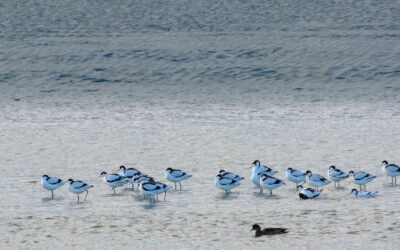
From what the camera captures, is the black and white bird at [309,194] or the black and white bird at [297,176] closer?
the black and white bird at [309,194]

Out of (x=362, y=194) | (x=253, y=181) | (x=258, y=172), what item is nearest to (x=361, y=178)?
(x=362, y=194)

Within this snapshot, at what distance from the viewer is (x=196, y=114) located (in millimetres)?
24875

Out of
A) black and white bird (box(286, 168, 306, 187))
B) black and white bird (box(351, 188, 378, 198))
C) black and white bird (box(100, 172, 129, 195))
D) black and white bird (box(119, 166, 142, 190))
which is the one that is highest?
black and white bird (box(119, 166, 142, 190))

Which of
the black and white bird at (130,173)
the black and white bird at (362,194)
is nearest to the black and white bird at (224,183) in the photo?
the black and white bird at (130,173)

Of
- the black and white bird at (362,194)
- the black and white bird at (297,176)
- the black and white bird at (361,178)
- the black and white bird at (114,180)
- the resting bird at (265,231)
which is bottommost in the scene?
the resting bird at (265,231)

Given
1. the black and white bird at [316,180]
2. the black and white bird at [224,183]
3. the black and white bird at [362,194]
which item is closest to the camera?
the black and white bird at [362,194]

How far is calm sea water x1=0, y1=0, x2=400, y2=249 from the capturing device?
45.5 ft

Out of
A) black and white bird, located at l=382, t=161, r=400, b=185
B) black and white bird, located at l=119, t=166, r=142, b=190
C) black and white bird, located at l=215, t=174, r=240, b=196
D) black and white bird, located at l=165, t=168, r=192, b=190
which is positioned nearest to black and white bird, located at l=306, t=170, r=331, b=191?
black and white bird, located at l=382, t=161, r=400, b=185

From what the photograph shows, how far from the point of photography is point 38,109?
84.0 feet

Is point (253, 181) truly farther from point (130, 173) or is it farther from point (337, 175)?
point (130, 173)

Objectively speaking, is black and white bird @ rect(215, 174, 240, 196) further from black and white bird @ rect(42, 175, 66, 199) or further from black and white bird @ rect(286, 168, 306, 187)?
black and white bird @ rect(42, 175, 66, 199)

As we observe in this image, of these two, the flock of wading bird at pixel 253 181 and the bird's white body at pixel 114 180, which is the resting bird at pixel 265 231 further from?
the bird's white body at pixel 114 180

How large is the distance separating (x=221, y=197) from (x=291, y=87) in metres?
12.5

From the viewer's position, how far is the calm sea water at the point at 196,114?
13867 mm
